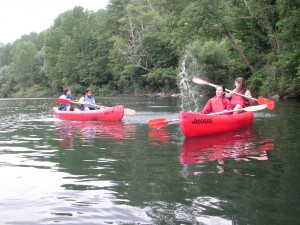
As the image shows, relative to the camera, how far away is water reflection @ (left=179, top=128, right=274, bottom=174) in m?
6.46

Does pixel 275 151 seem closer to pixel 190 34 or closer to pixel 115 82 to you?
pixel 190 34

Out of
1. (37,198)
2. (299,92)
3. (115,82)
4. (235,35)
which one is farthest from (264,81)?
(115,82)

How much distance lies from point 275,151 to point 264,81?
56.0ft

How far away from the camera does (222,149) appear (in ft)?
24.5

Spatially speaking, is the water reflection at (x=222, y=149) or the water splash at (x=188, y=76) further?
the water splash at (x=188, y=76)

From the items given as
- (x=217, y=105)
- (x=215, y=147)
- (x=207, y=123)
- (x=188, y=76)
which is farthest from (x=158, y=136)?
(x=188, y=76)

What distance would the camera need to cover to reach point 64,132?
1066cm

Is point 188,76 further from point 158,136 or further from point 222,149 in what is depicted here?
point 222,149

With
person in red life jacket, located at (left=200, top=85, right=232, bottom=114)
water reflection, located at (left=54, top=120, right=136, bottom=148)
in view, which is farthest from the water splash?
person in red life jacket, located at (left=200, top=85, right=232, bottom=114)

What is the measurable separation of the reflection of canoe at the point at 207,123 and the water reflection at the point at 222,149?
0.16 metres

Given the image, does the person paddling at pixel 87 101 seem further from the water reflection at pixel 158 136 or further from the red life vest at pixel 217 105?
the red life vest at pixel 217 105

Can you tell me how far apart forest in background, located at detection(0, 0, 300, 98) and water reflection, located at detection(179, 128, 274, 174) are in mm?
10912

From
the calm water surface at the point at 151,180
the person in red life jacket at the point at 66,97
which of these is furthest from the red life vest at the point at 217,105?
the person in red life jacket at the point at 66,97

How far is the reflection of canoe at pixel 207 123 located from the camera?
877cm
